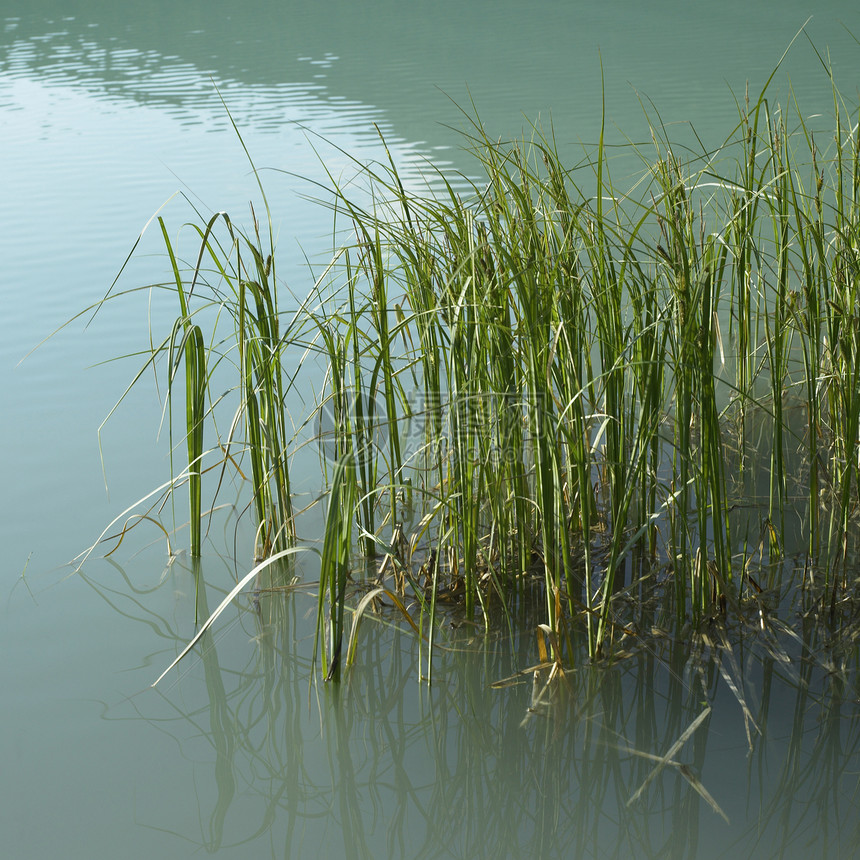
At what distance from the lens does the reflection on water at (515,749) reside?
43.9 inches

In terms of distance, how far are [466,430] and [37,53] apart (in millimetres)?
10293

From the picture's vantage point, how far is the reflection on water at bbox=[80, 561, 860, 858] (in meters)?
1.11

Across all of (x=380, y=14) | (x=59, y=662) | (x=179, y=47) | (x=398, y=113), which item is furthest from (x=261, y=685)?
(x=380, y=14)

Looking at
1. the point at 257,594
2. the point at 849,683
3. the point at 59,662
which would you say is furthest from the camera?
the point at 257,594

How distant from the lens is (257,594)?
156 centimetres

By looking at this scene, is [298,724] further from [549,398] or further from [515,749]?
[549,398]

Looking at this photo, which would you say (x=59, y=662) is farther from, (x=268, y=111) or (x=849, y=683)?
(x=268, y=111)

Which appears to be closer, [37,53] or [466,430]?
[466,430]

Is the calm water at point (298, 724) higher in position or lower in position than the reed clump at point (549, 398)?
lower

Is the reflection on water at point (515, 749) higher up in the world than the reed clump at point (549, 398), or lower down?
lower down

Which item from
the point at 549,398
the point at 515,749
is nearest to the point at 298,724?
the point at 515,749

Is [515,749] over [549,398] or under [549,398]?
under

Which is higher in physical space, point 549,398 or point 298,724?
point 549,398

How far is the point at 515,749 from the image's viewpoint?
124 centimetres
